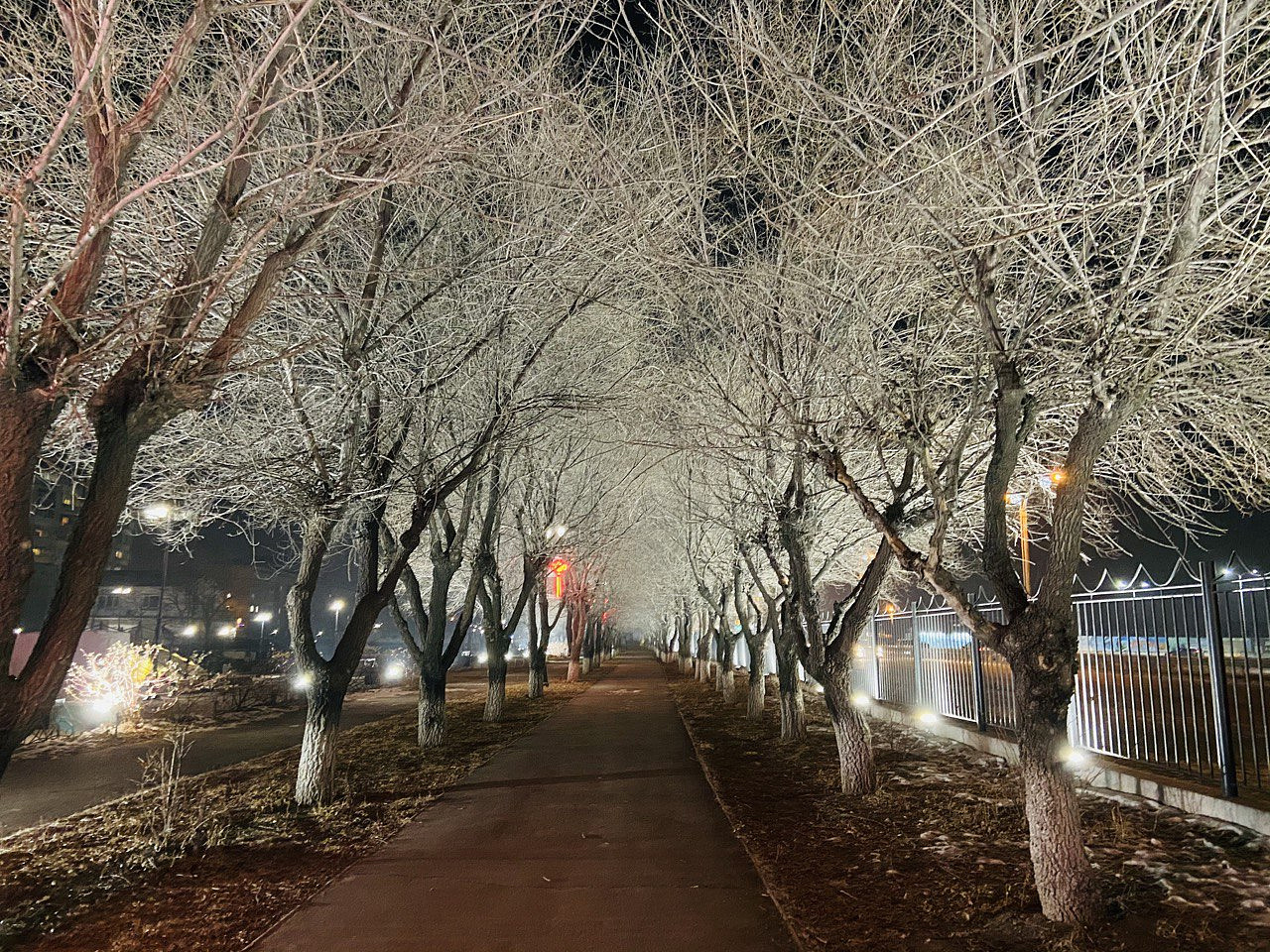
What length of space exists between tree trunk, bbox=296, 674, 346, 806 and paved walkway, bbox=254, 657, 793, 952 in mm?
1316

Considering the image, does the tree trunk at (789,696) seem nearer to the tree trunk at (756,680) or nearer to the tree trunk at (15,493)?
the tree trunk at (756,680)

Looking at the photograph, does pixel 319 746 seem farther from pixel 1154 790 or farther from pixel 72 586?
pixel 1154 790

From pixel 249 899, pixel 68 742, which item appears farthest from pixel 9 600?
pixel 68 742

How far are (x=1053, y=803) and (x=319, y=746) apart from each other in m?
7.23

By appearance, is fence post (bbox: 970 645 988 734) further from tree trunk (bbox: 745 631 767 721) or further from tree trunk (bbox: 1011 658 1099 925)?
tree trunk (bbox: 1011 658 1099 925)

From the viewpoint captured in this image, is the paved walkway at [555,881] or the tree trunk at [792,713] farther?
the tree trunk at [792,713]

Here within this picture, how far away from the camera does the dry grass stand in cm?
478

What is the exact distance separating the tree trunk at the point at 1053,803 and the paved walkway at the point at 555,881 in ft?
5.51

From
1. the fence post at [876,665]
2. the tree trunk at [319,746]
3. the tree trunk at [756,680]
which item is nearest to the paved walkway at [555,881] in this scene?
the tree trunk at [319,746]

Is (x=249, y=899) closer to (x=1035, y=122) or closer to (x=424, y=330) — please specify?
(x=424, y=330)

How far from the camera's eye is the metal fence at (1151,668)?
6.69m

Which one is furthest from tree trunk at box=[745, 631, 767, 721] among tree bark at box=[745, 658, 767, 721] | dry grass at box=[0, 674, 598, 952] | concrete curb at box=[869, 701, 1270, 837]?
dry grass at box=[0, 674, 598, 952]

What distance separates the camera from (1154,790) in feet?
22.7

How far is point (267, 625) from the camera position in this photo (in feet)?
269
